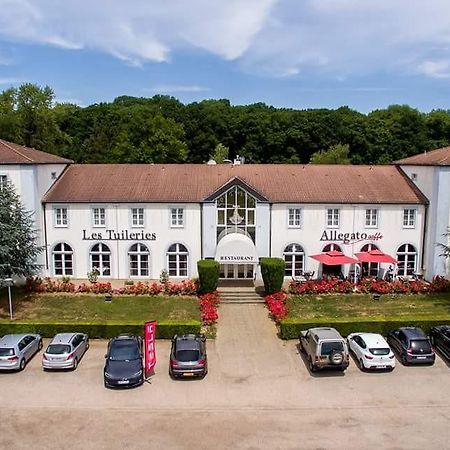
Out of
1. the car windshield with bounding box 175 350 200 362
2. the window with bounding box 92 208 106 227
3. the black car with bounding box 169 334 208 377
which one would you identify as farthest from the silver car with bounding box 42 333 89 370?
the window with bounding box 92 208 106 227

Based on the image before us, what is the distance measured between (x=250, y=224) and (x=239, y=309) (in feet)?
28.0

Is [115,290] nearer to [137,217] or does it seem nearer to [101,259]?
[101,259]

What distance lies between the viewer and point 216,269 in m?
38.7

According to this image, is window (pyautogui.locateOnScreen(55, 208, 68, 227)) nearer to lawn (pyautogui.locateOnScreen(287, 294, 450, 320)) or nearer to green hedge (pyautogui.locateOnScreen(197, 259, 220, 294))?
green hedge (pyautogui.locateOnScreen(197, 259, 220, 294))

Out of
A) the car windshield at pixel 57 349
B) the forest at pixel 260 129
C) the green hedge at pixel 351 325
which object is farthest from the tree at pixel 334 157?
the car windshield at pixel 57 349

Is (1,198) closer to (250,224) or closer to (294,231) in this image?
(250,224)

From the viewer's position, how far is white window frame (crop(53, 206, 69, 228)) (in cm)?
4306

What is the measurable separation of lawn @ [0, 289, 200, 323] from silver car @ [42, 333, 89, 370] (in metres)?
5.15

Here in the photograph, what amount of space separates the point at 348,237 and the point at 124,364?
24.5 metres

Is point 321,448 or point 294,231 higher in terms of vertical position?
point 294,231

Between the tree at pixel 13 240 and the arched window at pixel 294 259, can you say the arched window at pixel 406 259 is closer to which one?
the arched window at pixel 294 259

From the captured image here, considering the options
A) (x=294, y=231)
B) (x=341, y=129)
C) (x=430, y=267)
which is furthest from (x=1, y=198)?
(x=341, y=129)

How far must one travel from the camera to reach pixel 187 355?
86.1 ft

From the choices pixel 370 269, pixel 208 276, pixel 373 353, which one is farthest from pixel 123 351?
pixel 370 269
